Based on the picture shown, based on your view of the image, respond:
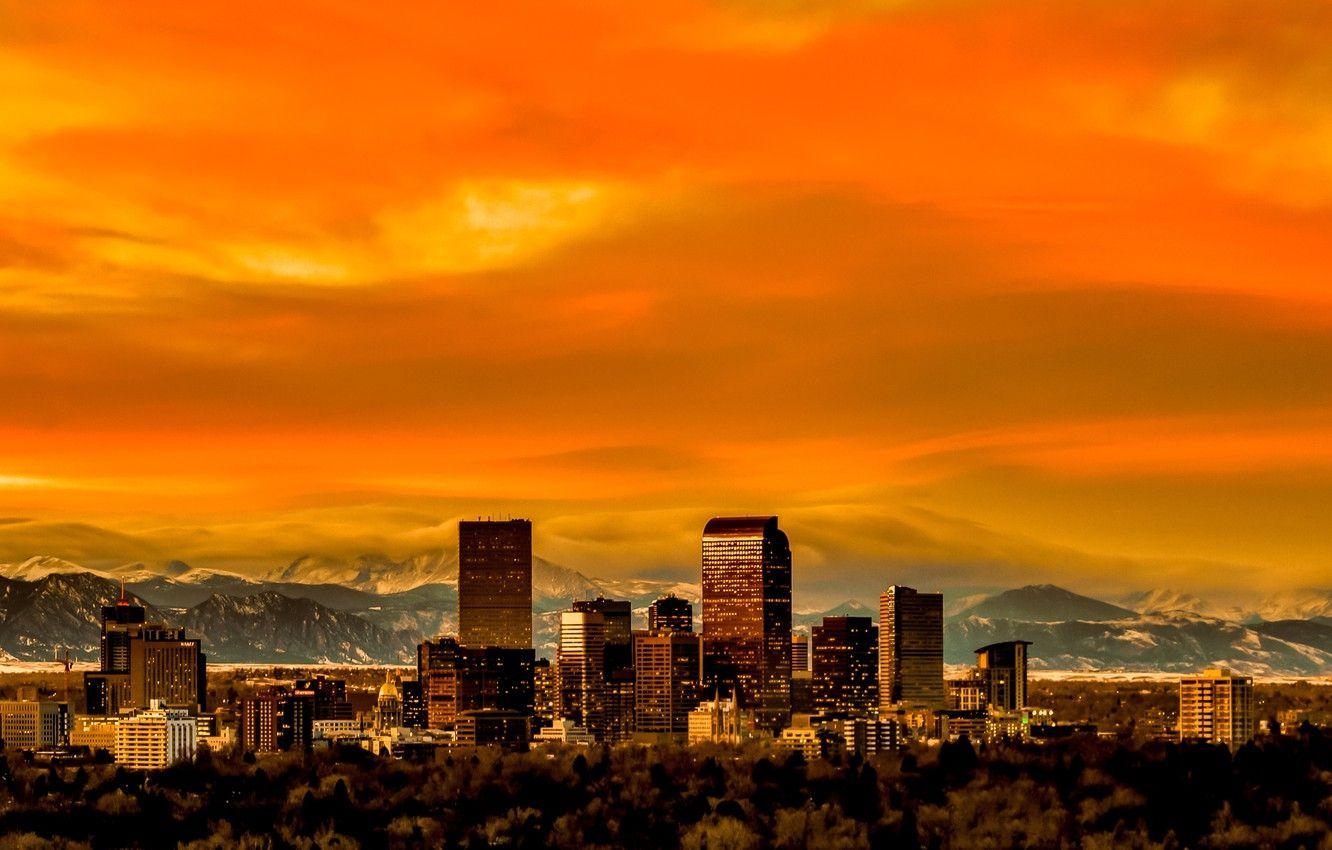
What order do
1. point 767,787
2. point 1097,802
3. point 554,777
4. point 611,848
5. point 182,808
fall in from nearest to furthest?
point 611,848 < point 1097,802 < point 182,808 < point 767,787 < point 554,777

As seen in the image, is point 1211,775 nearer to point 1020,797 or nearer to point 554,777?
point 1020,797

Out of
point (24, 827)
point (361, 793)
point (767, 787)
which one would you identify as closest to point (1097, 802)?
point (767, 787)

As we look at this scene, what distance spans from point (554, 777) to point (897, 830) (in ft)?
164

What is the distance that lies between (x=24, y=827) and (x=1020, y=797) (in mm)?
60657

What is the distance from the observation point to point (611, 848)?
143750mm

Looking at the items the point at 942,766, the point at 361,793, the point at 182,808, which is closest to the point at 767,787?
the point at 942,766

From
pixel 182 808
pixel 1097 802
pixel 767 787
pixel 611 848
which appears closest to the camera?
pixel 611 848

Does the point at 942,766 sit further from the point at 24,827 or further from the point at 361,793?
the point at 24,827

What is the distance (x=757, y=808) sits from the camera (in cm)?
16325

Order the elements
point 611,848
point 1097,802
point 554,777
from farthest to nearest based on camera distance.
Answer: point 554,777 < point 1097,802 < point 611,848

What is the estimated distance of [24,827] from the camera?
156 metres

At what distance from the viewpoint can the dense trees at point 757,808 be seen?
146m

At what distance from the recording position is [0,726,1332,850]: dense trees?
146 m

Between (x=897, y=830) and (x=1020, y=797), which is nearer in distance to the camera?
(x=897, y=830)
